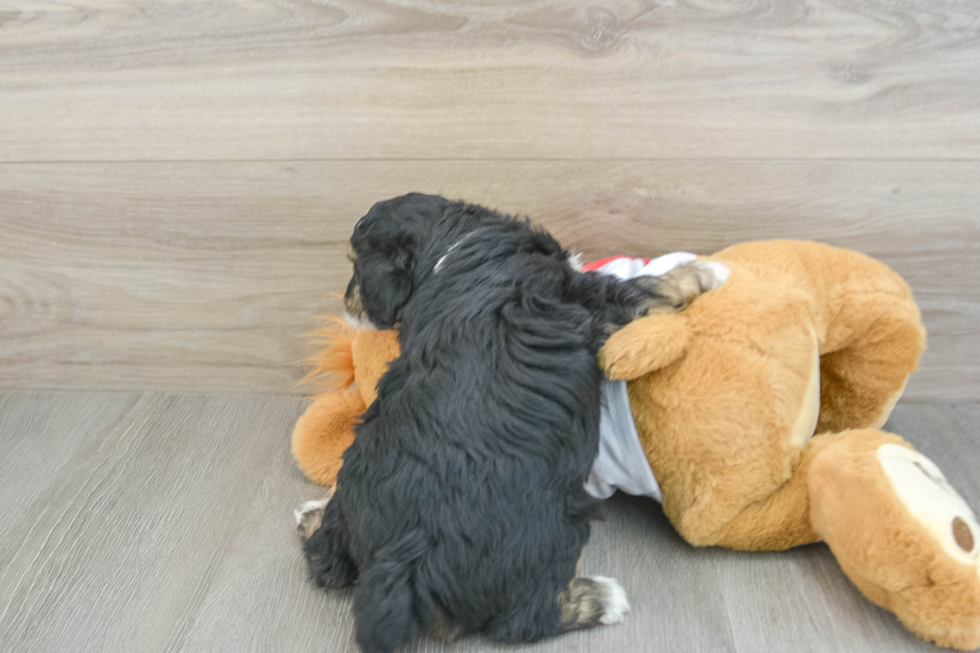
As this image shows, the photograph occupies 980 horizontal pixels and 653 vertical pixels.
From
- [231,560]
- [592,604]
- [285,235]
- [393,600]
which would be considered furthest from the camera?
[285,235]

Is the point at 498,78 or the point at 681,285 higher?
the point at 498,78

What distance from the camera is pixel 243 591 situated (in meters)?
0.88

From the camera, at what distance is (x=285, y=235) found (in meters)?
1.13

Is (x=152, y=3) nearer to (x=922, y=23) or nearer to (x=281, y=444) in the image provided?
(x=281, y=444)

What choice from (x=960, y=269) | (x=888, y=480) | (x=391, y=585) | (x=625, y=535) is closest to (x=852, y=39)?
(x=960, y=269)

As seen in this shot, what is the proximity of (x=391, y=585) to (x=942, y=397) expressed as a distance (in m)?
1.00

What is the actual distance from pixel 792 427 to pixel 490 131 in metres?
0.60

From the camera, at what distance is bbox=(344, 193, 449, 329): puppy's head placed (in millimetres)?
799

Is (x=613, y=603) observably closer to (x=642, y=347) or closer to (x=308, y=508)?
(x=642, y=347)

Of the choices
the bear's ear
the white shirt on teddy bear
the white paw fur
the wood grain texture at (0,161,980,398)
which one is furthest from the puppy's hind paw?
the wood grain texture at (0,161,980,398)

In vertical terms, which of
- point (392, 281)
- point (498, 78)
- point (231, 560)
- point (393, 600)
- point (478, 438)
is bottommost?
point (231, 560)

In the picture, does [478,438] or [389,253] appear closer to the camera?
[478,438]

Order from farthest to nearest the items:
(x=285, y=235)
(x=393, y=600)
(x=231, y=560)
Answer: (x=285, y=235) → (x=231, y=560) → (x=393, y=600)

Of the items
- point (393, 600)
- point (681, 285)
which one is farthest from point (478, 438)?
point (681, 285)
